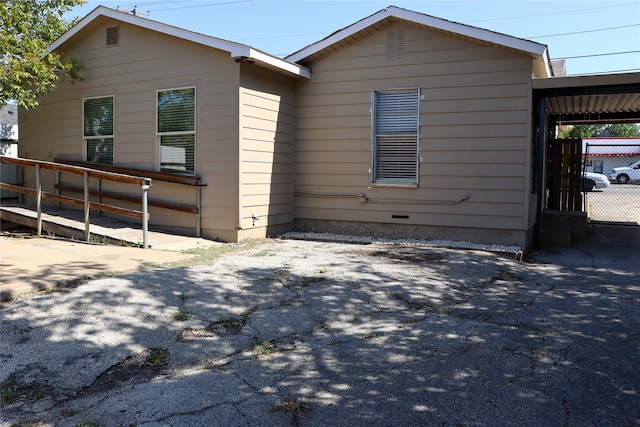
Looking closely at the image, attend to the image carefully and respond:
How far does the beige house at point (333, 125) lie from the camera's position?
8164 mm

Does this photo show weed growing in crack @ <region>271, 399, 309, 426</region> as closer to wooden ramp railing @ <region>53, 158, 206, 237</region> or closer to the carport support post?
the carport support post

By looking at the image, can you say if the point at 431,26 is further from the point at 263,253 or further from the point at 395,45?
the point at 263,253

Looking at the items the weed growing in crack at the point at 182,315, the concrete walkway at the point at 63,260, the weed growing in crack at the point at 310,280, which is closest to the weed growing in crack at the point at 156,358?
the weed growing in crack at the point at 182,315

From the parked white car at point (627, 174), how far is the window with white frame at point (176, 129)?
29.2 m

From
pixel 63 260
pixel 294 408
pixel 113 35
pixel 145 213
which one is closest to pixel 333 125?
pixel 145 213

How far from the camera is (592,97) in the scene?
929 cm

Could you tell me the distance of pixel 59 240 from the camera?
803 cm

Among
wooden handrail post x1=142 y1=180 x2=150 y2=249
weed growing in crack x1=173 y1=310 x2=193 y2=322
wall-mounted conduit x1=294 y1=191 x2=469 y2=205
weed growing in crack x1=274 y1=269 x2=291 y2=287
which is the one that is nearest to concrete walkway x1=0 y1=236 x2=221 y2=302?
wooden handrail post x1=142 y1=180 x2=150 y2=249

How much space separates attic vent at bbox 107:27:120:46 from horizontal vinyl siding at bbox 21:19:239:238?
10 centimetres

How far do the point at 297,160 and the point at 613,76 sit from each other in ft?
17.1

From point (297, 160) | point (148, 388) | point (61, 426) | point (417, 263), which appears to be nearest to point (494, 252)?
point (417, 263)

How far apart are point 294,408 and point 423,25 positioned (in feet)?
22.9

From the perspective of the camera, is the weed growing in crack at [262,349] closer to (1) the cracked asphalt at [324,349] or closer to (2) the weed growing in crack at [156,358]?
(1) the cracked asphalt at [324,349]

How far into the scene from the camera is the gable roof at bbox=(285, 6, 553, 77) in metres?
7.68
